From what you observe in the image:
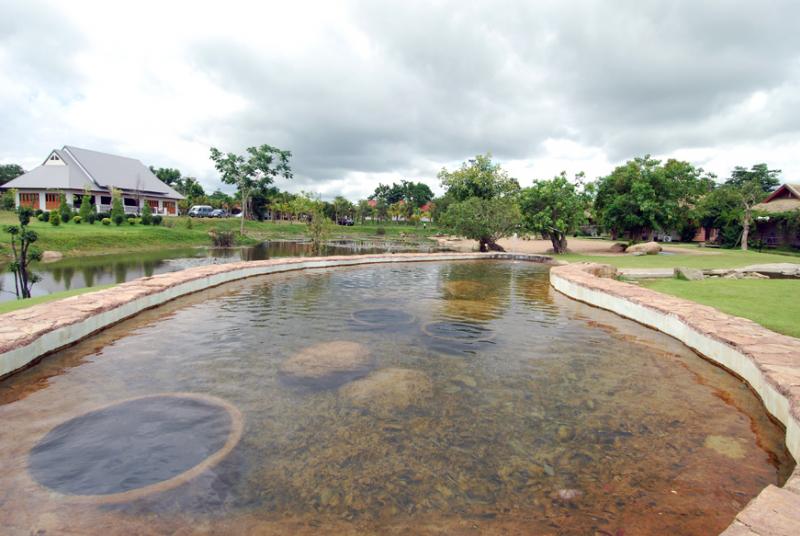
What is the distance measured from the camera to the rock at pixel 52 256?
74.7ft

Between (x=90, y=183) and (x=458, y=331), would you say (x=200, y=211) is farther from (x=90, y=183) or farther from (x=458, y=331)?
(x=458, y=331)

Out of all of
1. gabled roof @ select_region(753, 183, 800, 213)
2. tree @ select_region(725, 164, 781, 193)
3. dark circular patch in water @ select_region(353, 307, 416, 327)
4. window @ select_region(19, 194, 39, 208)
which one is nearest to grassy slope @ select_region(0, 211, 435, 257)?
window @ select_region(19, 194, 39, 208)

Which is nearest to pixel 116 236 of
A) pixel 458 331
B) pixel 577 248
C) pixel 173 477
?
pixel 458 331

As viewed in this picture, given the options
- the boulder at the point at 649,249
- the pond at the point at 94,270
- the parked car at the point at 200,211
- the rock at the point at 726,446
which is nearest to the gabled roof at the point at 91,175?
the parked car at the point at 200,211

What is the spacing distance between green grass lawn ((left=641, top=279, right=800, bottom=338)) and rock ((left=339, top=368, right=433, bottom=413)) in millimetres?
5829

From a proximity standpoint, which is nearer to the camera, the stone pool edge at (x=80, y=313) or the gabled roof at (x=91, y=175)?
the stone pool edge at (x=80, y=313)

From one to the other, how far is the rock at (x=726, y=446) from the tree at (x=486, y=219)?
2569 centimetres

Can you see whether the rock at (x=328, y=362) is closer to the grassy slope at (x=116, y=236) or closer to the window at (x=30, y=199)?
the grassy slope at (x=116, y=236)

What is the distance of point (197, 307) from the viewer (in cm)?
934

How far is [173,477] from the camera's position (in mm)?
3357

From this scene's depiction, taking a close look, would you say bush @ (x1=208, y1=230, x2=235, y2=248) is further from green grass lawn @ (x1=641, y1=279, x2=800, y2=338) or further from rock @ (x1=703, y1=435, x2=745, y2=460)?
rock @ (x1=703, y1=435, x2=745, y2=460)

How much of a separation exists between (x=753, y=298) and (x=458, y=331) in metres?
7.25

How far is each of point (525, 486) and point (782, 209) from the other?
39.0 m

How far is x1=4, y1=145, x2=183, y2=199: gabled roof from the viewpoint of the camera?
41866mm
